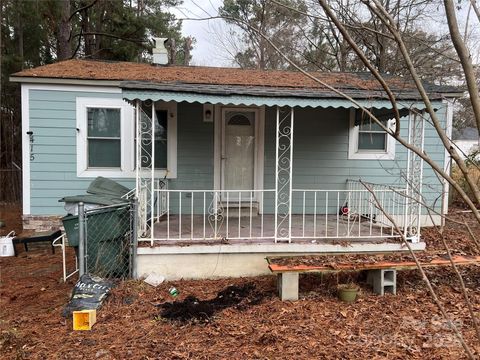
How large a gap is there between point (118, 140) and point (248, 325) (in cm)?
472

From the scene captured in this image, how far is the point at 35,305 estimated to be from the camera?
13.4 ft

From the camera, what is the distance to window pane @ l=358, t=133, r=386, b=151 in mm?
7387

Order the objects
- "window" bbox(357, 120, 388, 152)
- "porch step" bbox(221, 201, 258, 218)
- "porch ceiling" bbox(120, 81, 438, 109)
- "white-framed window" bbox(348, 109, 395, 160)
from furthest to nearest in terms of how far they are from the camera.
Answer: "window" bbox(357, 120, 388, 152), "white-framed window" bbox(348, 109, 395, 160), "porch step" bbox(221, 201, 258, 218), "porch ceiling" bbox(120, 81, 438, 109)

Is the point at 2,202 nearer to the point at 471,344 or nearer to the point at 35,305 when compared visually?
the point at 35,305

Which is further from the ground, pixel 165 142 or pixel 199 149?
pixel 165 142

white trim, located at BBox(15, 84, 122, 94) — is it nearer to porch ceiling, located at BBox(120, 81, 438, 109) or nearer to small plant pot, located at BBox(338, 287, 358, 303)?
porch ceiling, located at BBox(120, 81, 438, 109)

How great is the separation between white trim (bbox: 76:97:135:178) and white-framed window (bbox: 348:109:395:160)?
4.47 meters

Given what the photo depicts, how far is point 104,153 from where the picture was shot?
22.6 ft

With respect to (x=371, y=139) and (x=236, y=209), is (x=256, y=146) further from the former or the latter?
(x=371, y=139)

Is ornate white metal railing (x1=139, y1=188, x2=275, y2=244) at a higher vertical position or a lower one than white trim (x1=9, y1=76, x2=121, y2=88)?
lower

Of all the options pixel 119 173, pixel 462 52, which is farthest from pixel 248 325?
pixel 119 173

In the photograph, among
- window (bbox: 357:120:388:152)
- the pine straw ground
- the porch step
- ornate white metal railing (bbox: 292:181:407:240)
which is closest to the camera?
the pine straw ground

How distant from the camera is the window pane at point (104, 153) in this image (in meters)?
6.85

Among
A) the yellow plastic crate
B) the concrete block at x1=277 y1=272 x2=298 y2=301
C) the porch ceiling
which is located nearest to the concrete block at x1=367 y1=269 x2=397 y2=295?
the concrete block at x1=277 y1=272 x2=298 y2=301
